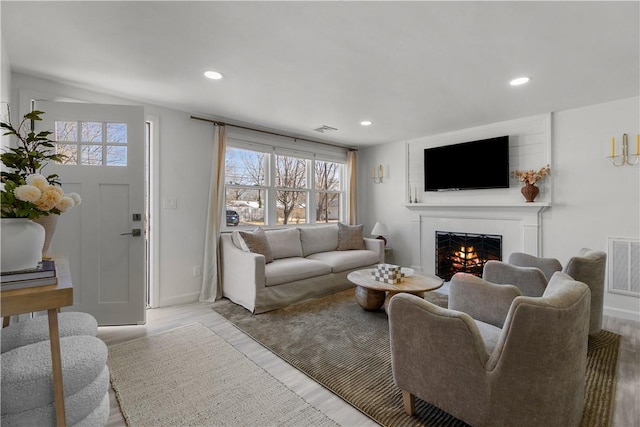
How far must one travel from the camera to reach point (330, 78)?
8.70 ft

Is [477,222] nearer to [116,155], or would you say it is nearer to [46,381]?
[116,155]

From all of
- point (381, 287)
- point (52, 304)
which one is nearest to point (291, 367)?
point (381, 287)

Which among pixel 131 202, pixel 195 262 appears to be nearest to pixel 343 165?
pixel 195 262

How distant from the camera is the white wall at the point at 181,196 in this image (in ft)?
11.3

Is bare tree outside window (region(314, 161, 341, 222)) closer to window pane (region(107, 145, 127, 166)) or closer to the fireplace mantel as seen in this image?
the fireplace mantel

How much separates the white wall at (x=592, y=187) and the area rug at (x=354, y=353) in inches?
42.5

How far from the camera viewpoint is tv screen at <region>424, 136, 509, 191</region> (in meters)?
3.97

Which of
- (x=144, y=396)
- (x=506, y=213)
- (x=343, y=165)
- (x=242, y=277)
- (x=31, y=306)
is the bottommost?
(x=144, y=396)

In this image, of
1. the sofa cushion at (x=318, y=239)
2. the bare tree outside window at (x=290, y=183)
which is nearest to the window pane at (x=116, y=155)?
the bare tree outside window at (x=290, y=183)

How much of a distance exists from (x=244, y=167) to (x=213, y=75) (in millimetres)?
1773

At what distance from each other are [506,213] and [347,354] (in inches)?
118

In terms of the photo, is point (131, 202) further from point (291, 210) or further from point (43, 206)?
point (291, 210)

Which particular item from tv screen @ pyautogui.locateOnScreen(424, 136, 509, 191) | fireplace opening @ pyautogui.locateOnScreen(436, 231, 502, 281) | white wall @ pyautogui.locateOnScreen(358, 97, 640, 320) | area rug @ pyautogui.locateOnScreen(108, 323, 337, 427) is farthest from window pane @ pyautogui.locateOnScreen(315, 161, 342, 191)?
area rug @ pyautogui.locateOnScreen(108, 323, 337, 427)

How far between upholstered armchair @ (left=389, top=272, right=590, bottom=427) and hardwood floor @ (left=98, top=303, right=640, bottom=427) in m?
0.46
